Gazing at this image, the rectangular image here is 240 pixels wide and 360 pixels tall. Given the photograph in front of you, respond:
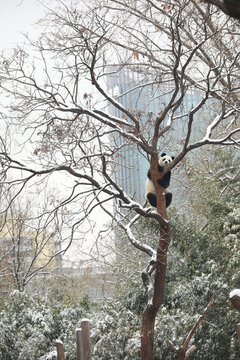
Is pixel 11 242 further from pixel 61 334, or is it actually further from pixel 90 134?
pixel 90 134

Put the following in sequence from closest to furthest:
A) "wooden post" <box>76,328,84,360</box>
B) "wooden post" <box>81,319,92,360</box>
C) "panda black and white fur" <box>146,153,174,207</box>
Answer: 1. "wooden post" <box>81,319,92,360</box>
2. "wooden post" <box>76,328,84,360</box>
3. "panda black and white fur" <box>146,153,174,207</box>

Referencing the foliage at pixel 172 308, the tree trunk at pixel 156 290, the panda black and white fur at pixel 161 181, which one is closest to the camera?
the tree trunk at pixel 156 290

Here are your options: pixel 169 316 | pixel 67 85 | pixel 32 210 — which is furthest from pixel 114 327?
pixel 32 210

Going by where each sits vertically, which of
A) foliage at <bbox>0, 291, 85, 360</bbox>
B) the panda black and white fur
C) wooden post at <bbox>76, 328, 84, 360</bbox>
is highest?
the panda black and white fur

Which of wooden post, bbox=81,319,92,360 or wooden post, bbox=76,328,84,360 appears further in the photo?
wooden post, bbox=76,328,84,360

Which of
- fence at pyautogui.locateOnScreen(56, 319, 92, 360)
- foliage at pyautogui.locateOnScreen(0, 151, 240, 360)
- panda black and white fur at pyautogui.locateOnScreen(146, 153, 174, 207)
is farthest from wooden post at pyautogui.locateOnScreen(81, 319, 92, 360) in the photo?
panda black and white fur at pyautogui.locateOnScreen(146, 153, 174, 207)

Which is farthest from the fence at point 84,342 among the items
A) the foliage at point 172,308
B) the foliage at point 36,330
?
the foliage at point 36,330

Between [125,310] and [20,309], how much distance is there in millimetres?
2191

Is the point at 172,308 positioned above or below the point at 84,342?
above

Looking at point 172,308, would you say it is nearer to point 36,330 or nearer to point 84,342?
point 36,330

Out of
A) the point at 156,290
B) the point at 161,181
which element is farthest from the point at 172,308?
the point at 161,181

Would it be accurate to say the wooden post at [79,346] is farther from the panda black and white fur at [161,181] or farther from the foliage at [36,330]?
the panda black and white fur at [161,181]

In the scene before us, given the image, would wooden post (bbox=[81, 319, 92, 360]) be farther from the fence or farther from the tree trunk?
the tree trunk

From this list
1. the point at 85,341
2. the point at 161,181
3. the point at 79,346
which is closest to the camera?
the point at 85,341
